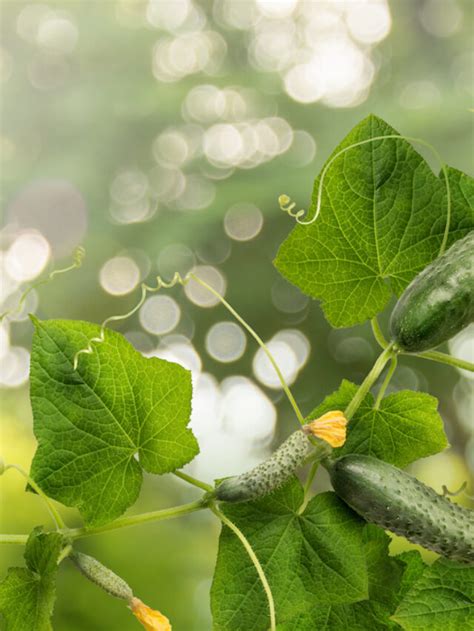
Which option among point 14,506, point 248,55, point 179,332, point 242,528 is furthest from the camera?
point 248,55

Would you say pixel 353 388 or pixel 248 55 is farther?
pixel 248 55

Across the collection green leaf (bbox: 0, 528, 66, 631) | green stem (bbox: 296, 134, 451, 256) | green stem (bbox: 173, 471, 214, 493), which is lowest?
green leaf (bbox: 0, 528, 66, 631)

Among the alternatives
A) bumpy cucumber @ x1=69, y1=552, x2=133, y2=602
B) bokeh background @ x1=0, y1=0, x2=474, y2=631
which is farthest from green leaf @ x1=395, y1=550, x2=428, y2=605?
bokeh background @ x1=0, y1=0, x2=474, y2=631

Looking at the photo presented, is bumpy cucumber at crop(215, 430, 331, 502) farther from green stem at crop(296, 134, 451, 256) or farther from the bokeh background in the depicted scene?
the bokeh background

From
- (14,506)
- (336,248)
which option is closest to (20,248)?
(14,506)

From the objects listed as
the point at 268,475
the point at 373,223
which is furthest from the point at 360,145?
the point at 268,475

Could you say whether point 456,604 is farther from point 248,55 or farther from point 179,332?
point 248,55
